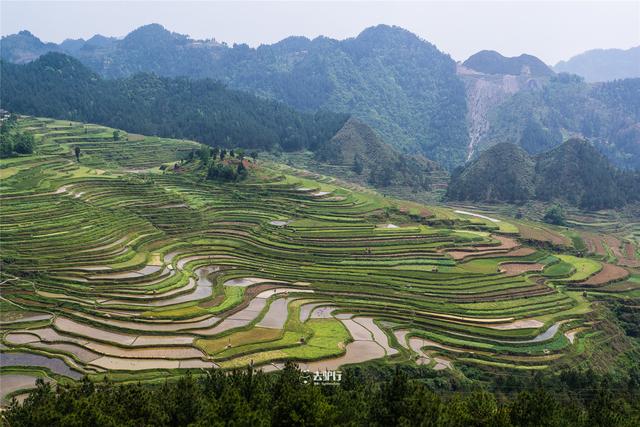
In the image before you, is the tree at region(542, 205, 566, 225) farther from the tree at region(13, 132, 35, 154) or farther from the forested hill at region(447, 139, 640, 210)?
the tree at region(13, 132, 35, 154)

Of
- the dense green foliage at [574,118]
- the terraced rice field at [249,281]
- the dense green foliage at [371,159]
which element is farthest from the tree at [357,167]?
the dense green foliage at [574,118]

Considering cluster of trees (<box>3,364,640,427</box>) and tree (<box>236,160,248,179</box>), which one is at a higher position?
tree (<box>236,160,248,179</box>)

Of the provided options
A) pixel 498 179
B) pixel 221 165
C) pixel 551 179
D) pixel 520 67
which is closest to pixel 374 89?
pixel 520 67

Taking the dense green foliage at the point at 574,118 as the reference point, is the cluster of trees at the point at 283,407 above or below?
below

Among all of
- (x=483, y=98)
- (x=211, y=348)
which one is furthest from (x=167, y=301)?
(x=483, y=98)

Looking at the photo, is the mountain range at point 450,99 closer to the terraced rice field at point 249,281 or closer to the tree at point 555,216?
the tree at point 555,216

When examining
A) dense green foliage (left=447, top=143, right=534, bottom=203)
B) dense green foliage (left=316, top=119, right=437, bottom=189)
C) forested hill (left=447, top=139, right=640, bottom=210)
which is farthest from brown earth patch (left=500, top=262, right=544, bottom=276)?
dense green foliage (left=316, top=119, right=437, bottom=189)

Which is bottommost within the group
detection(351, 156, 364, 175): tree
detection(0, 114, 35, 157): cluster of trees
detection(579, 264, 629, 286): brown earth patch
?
detection(579, 264, 629, 286): brown earth patch
